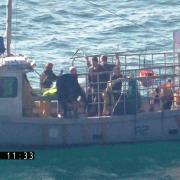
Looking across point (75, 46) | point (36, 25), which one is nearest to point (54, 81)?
point (75, 46)

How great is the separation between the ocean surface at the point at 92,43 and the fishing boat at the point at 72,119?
1.18 feet

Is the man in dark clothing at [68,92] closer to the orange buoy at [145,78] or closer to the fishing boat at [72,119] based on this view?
the fishing boat at [72,119]

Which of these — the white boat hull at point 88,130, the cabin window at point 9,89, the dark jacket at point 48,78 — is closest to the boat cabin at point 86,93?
the cabin window at point 9,89

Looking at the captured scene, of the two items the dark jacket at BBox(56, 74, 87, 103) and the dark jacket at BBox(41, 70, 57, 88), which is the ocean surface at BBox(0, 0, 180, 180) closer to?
the dark jacket at BBox(56, 74, 87, 103)

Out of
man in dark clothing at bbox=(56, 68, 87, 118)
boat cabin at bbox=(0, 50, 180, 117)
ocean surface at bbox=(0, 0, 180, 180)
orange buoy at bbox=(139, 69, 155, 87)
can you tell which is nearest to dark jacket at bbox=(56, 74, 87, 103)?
man in dark clothing at bbox=(56, 68, 87, 118)

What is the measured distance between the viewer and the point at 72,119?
35625 millimetres

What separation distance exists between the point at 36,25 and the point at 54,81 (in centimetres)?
2225

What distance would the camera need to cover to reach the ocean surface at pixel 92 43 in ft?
113

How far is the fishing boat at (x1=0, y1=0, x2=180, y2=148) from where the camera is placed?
35.5 metres

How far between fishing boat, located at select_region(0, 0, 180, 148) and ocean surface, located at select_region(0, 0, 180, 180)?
1.18ft

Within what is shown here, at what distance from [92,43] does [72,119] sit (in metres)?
19.7

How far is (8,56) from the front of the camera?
35.8m

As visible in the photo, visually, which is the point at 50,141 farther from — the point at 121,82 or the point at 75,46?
the point at 75,46

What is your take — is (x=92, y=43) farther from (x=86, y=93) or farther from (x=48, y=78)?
(x=86, y=93)
